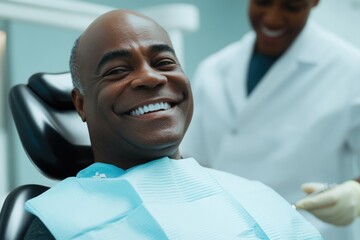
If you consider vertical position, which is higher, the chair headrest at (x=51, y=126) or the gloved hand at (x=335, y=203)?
the chair headrest at (x=51, y=126)

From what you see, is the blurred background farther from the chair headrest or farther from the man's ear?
the man's ear

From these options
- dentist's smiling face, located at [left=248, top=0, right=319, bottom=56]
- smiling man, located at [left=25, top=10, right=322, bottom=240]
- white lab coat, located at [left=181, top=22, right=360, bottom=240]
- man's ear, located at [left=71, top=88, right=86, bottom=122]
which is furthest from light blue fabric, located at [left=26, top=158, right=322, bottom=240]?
dentist's smiling face, located at [left=248, top=0, right=319, bottom=56]

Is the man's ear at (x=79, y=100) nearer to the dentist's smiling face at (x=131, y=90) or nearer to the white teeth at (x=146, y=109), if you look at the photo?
the dentist's smiling face at (x=131, y=90)

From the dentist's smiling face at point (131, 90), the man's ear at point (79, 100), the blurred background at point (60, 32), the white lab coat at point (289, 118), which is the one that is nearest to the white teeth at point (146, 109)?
the dentist's smiling face at point (131, 90)

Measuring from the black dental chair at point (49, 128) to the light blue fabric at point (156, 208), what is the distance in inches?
6.6

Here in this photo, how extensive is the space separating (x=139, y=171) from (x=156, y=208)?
0.10 m

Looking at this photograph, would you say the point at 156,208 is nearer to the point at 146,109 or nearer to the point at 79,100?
the point at 146,109

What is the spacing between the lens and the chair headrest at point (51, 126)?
45.6 inches

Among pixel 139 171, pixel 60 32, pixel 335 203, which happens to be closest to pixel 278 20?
pixel 335 203

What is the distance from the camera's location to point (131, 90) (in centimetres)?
95

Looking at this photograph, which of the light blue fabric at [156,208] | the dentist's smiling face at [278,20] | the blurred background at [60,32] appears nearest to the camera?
the light blue fabric at [156,208]

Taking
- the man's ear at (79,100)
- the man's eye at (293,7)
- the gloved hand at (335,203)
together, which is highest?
the man's eye at (293,7)

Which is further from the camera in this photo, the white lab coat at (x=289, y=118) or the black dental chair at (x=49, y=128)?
the white lab coat at (x=289, y=118)

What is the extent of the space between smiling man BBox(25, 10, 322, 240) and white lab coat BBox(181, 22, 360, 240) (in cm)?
59
